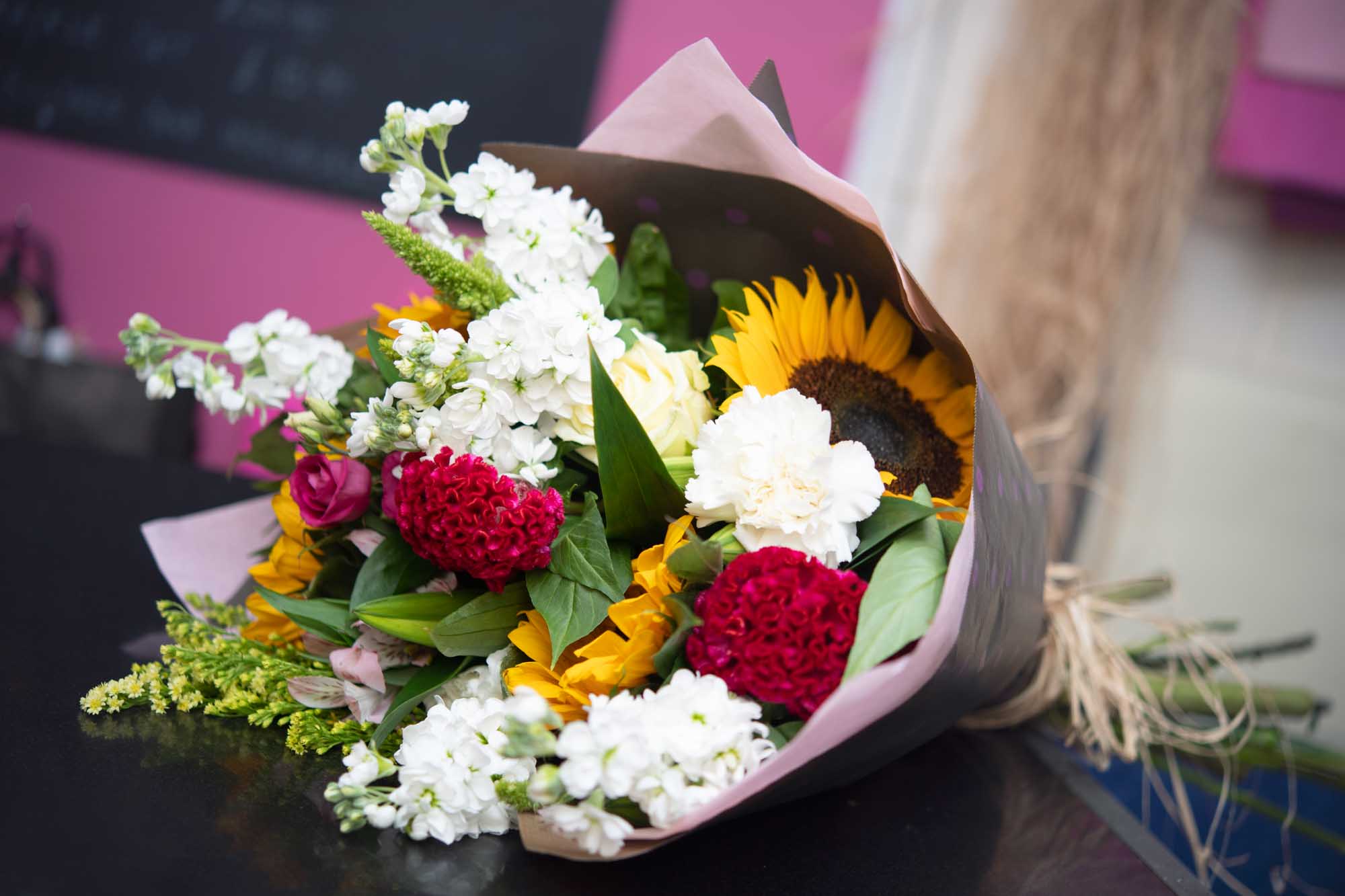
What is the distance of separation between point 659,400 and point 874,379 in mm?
169

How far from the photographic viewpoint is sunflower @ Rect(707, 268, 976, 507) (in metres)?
0.57

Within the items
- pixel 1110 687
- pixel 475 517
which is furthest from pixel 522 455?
pixel 1110 687

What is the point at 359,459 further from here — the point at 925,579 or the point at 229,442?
the point at 229,442

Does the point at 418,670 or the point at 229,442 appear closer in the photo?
the point at 418,670

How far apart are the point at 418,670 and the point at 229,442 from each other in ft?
4.83

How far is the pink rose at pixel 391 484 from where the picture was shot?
1.72 feet

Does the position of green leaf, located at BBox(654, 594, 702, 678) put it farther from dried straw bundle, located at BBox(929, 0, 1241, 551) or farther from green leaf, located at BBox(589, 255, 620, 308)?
dried straw bundle, located at BBox(929, 0, 1241, 551)

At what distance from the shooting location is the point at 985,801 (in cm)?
64

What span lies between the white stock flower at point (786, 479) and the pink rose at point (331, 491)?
19 cm

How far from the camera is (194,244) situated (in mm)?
1783

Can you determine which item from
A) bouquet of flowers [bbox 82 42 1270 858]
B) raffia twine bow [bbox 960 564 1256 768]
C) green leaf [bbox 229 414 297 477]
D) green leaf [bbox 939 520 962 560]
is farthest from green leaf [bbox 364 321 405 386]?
raffia twine bow [bbox 960 564 1256 768]

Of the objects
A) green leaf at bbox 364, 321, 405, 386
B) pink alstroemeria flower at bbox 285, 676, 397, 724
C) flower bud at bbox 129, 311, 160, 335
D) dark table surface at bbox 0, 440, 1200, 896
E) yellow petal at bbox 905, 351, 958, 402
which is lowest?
dark table surface at bbox 0, 440, 1200, 896

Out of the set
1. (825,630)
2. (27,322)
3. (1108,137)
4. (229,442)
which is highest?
(1108,137)

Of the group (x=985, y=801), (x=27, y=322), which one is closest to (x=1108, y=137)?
(x=985, y=801)
